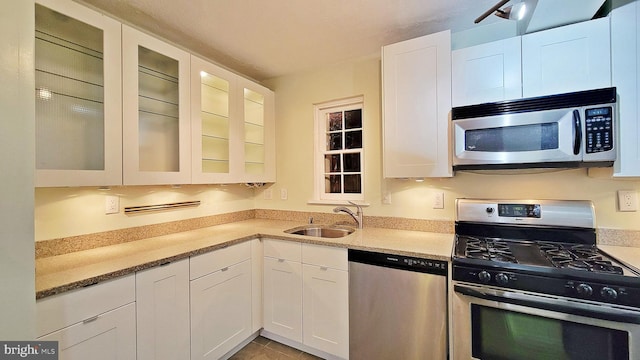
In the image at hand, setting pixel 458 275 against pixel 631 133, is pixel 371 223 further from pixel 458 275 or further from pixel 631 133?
pixel 631 133

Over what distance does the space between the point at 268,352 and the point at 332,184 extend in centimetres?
155

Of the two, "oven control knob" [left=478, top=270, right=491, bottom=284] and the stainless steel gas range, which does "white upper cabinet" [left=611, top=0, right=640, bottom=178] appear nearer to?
the stainless steel gas range

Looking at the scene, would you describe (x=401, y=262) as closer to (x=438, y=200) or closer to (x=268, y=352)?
(x=438, y=200)

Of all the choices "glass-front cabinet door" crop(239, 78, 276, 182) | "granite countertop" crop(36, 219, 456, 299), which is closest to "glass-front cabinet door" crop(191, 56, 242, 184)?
"glass-front cabinet door" crop(239, 78, 276, 182)

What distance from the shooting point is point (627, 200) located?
65.8 inches

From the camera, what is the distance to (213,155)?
7.44ft

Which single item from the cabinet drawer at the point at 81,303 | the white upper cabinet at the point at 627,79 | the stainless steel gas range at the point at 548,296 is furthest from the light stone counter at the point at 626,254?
the cabinet drawer at the point at 81,303

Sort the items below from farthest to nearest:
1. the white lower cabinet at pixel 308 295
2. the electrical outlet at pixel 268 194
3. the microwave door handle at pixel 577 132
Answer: the electrical outlet at pixel 268 194
the white lower cabinet at pixel 308 295
the microwave door handle at pixel 577 132

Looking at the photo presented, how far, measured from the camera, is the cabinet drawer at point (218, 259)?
174 centimetres

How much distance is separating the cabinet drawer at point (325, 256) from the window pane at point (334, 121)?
4.20 feet

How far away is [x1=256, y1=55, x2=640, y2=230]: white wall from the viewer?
174 centimetres

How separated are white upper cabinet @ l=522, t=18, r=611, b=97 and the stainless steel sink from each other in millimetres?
1625

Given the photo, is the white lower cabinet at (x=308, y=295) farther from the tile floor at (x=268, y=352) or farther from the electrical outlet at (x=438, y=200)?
the electrical outlet at (x=438, y=200)

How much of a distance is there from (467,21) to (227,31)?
1.71 m
